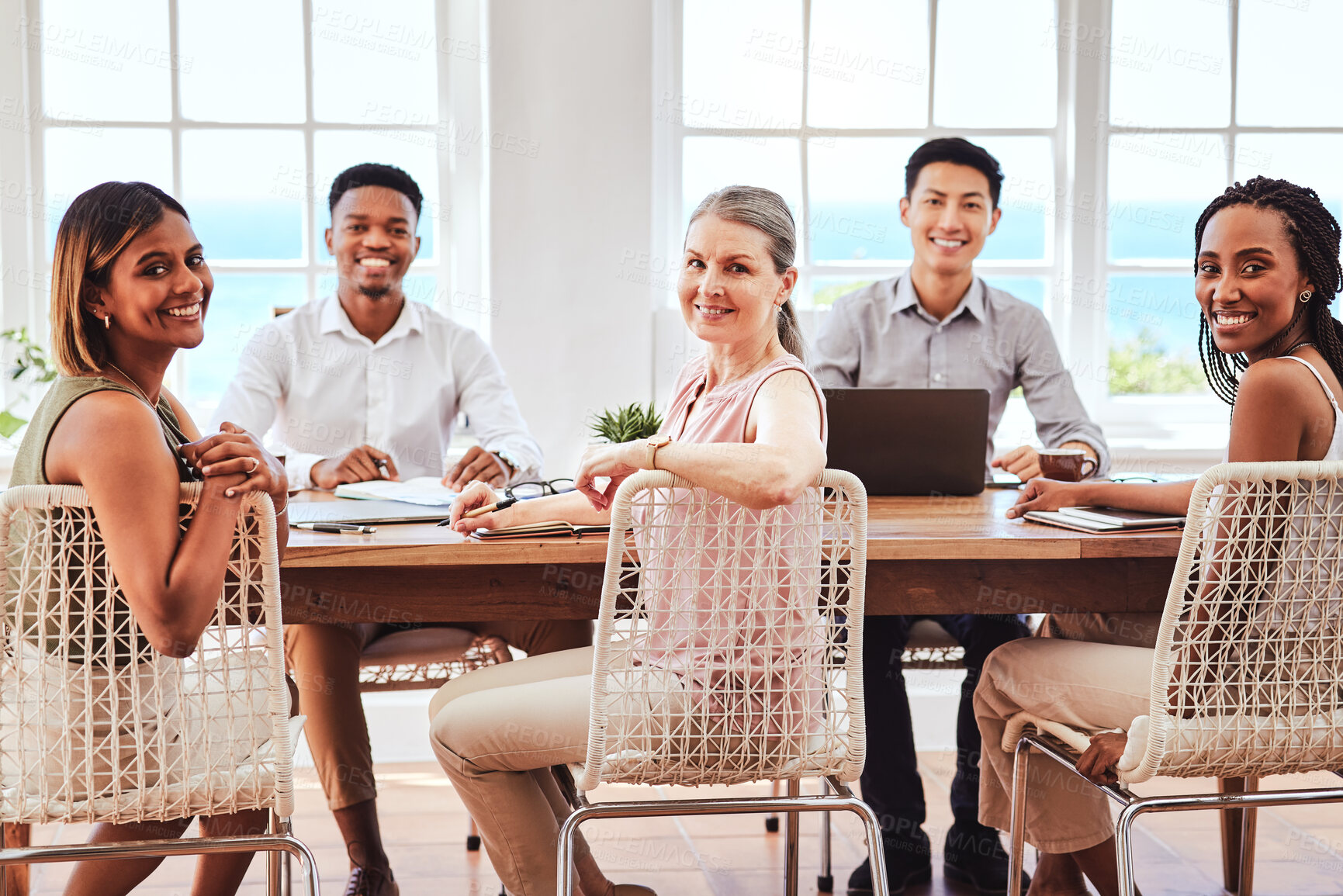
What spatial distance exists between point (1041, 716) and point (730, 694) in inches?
23.8

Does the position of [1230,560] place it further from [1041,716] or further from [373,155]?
[373,155]

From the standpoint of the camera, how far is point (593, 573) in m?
1.71

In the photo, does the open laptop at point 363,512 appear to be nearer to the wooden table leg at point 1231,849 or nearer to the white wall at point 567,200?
the white wall at point 567,200

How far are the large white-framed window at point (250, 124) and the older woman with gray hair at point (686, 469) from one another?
1848mm

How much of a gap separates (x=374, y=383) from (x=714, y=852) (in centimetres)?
143

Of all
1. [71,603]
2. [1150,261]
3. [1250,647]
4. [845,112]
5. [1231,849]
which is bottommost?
[1231,849]

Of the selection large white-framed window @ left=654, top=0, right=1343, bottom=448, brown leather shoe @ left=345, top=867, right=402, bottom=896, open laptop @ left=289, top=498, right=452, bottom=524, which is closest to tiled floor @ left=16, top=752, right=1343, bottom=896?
brown leather shoe @ left=345, top=867, right=402, bottom=896

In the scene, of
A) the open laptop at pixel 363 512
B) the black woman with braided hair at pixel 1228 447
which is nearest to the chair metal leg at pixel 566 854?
the open laptop at pixel 363 512

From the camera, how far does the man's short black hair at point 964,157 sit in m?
2.85

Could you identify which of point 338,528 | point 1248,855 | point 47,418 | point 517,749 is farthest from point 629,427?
point 1248,855

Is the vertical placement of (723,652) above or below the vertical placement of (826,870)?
above

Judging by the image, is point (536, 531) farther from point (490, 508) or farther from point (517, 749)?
point (517, 749)

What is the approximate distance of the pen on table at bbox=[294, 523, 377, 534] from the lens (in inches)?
67.6

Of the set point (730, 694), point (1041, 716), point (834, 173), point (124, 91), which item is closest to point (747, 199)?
point (730, 694)
